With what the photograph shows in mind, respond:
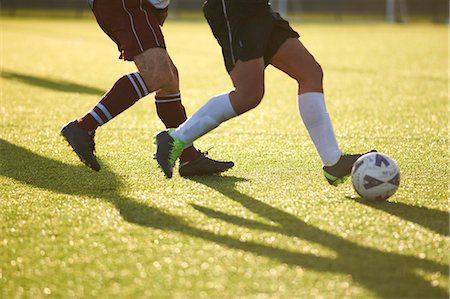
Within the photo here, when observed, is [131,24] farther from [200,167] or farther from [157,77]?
[200,167]

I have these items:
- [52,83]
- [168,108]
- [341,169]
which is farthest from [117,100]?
[52,83]

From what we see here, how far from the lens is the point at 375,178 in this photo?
4277mm

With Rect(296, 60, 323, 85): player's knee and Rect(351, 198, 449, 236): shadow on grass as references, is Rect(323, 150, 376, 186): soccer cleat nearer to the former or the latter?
Rect(351, 198, 449, 236): shadow on grass

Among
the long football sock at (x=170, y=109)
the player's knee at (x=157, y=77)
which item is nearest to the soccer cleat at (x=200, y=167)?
the long football sock at (x=170, y=109)

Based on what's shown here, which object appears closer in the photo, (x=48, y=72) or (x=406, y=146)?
(x=406, y=146)

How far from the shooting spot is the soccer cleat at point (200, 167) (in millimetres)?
5062

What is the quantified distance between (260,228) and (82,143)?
4.69 feet

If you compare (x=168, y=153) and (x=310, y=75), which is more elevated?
(x=310, y=75)

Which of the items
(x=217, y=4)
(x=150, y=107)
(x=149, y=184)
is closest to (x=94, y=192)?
(x=149, y=184)

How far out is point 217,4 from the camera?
441 centimetres

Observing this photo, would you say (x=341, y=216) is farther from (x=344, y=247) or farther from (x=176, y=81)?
(x=176, y=81)

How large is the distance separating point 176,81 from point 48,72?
7.98 m

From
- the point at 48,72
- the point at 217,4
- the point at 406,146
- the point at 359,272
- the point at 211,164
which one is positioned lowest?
the point at 48,72

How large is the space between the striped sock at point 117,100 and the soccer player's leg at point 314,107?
0.85m
